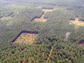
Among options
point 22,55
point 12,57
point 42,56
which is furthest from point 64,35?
point 12,57

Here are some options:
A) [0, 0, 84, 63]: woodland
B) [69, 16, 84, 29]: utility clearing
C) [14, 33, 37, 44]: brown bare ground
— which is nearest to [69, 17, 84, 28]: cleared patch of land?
[69, 16, 84, 29]: utility clearing

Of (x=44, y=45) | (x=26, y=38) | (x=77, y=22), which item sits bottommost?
(x=26, y=38)

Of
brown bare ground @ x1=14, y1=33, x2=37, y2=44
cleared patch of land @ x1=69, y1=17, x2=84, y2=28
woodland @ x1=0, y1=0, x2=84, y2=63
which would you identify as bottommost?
brown bare ground @ x1=14, y1=33, x2=37, y2=44

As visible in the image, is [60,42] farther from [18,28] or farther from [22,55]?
[18,28]

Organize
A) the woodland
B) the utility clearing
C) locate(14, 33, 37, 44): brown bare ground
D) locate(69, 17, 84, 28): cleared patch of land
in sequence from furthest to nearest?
1. the utility clearing
2. locate(69, 17, 84, 28): cleared patch of land
3. locate(14, 33, 37, 44): brown bare ground
4. the woodland

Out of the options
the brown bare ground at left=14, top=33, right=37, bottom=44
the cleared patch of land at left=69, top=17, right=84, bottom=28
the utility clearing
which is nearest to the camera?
the brown bare ground at left=14, top=33, right=37, bottom=44

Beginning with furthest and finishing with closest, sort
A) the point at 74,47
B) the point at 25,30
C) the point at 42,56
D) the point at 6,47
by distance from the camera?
1. the point at 25,30
2. the point at 6,47
3. the point at 74,47
4. the point at 42,56

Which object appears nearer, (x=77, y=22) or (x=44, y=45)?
(x=44, y=45)

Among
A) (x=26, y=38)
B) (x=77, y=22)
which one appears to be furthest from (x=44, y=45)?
(x=77, y=22)

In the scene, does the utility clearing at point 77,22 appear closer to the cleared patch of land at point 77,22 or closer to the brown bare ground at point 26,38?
the cleared patch of land at point 77,22

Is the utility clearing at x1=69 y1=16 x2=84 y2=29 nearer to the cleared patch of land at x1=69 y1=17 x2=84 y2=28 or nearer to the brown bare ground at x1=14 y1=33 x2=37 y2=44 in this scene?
A: the cleared patch of land at x1=69 y1=17 x2=84 y2=28

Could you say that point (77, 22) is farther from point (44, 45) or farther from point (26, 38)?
point (26, 38)
